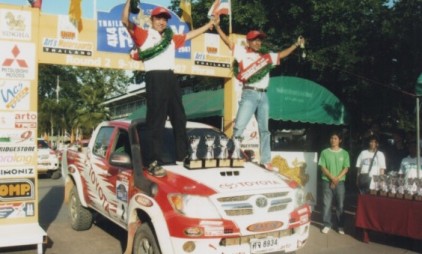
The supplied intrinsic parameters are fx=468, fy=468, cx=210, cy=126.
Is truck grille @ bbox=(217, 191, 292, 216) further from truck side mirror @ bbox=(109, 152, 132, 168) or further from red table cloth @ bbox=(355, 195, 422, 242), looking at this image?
red table cloth @ bbox=(355, 195, 422, 242)

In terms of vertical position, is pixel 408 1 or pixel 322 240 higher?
pixel 408 1

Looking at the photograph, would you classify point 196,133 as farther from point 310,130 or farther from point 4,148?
point 310,130

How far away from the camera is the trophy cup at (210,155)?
211 inches

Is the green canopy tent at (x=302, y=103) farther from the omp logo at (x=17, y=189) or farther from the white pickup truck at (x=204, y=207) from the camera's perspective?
the omp logo at (x=17, y=189)

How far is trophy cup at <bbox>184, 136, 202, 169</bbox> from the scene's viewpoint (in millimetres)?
5293

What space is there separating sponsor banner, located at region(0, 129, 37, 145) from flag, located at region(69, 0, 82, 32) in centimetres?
306

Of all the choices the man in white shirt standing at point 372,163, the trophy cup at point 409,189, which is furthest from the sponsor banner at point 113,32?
the trophy cup at point 409,189

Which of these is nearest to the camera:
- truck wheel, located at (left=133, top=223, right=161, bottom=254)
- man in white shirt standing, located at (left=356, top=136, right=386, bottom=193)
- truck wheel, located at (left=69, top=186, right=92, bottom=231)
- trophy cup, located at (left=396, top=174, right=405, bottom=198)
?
truck wheel, located at (left=133, top=223, right=161, bottom=254)

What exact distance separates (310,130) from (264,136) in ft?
A: 32.4

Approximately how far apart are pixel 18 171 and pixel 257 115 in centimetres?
355

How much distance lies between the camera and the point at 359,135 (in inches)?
622

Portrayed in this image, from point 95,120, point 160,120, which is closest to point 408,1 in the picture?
point 160,120

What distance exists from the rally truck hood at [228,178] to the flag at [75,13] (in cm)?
467

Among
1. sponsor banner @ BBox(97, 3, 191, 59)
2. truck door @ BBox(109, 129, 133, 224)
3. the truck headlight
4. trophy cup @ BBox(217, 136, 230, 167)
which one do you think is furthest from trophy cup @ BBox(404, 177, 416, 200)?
sponsor banner @ BBox(97, 3, 191, 59)
